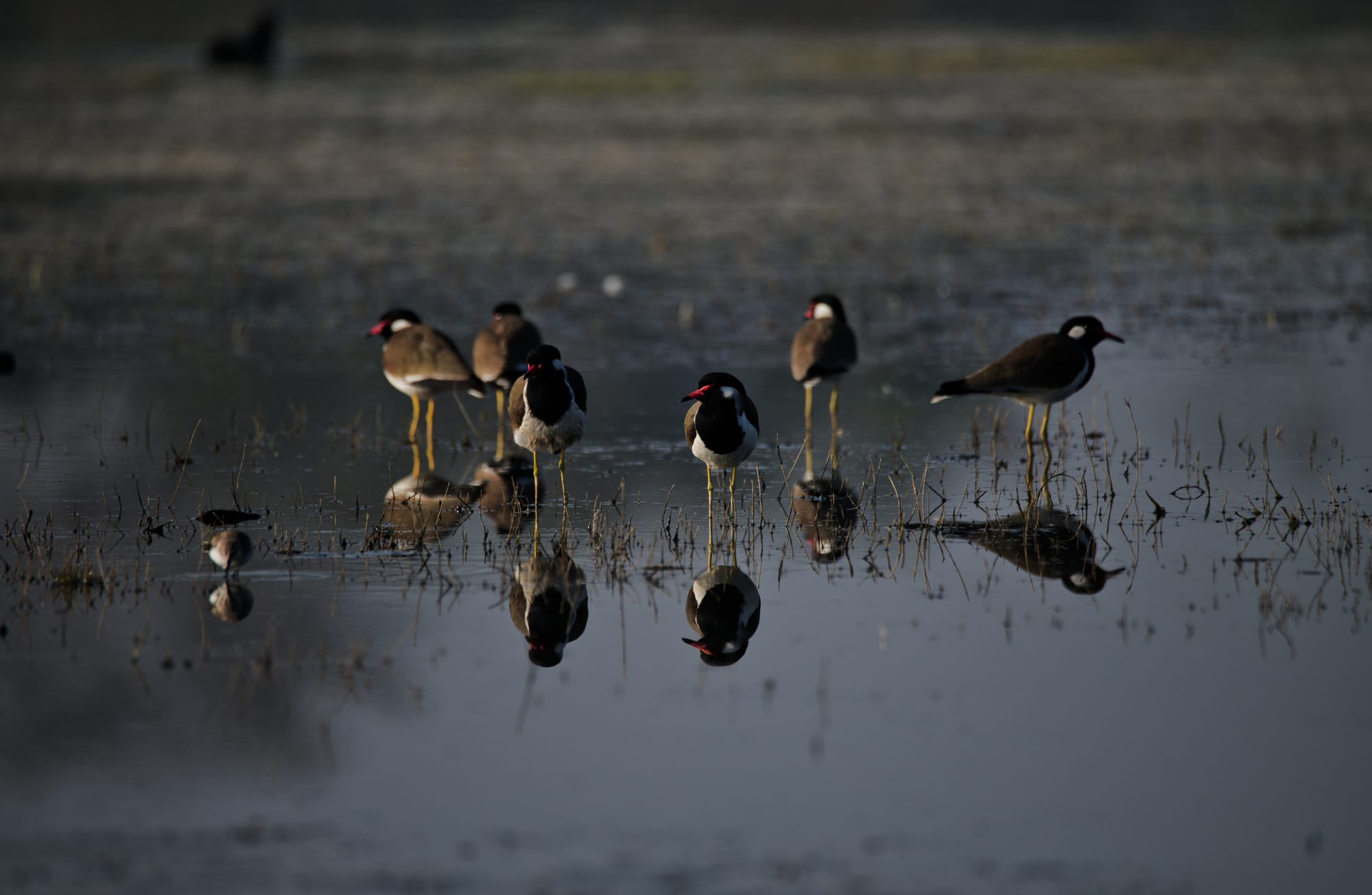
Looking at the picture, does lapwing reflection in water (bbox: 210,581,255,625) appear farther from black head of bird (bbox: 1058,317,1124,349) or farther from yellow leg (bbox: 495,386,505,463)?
black head of bird (bbox: 1058,317,1124,349)

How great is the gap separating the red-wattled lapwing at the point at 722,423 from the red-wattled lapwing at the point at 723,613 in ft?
3.58

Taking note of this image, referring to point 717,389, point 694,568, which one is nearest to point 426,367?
point 717,389

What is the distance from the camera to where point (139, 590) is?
336 inches

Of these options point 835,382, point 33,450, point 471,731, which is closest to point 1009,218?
point 835,382

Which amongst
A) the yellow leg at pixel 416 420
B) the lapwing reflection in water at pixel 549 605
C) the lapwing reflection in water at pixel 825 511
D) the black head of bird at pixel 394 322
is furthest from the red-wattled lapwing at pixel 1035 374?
the black head of bird at pixel 394 322

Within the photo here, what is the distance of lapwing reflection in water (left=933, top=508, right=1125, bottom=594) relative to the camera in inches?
343

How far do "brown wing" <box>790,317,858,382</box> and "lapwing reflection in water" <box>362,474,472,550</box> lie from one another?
10.0ft

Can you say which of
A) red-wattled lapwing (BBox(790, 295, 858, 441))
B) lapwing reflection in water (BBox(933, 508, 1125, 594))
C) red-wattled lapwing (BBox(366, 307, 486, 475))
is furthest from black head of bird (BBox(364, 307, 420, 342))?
lapwing reflection in water (BBox(933, 508, 1125, 594))

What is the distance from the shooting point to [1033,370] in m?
11.6

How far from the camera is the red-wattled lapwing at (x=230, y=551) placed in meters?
8.83

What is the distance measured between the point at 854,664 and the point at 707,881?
6.96ft

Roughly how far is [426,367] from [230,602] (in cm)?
444

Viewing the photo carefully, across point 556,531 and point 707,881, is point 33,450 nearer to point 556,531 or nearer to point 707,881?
point 556,531

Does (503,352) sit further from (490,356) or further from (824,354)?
(824,354)
